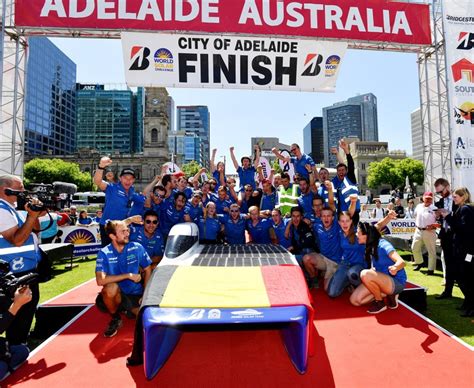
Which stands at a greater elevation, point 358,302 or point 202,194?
point 202,194

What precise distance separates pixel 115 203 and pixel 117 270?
5.10ft

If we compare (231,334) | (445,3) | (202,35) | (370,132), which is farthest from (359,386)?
(370,132)

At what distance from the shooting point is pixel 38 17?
7.12 m

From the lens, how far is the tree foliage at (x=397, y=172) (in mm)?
55125

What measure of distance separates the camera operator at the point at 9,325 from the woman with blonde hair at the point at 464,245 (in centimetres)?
517

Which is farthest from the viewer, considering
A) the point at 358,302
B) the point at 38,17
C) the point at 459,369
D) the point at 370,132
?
the point at 370,132

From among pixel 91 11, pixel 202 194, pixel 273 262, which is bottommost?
pixel 273 262

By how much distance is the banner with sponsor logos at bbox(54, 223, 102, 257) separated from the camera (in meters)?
8.93

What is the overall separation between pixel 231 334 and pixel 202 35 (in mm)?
6584

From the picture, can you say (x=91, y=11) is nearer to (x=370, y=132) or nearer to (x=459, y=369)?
(x=459, y=369)

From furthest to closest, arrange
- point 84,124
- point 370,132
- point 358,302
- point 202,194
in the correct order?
point 370,132, point 84,124, point 202,194, point 358,302

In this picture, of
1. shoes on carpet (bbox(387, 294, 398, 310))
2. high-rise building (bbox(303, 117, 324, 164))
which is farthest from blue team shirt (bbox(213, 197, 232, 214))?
high-rise building (bbox(303, 117, 324, 164))

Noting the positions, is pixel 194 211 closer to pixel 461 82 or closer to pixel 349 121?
pixel 461 82

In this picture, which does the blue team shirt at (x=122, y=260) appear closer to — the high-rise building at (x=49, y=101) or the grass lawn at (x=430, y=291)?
the grass lawn at (x=430, y=291)
